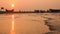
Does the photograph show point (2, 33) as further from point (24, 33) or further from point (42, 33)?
Result: point (42, 33)

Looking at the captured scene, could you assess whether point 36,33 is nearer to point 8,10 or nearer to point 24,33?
point 24,33

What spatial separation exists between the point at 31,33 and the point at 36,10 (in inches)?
2890

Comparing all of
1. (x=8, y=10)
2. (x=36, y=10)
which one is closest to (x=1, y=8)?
(x=8, y=10)

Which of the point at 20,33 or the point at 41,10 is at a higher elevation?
the point at 20,33

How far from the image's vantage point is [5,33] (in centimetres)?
1314

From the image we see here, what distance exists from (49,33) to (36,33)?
0.88 metres

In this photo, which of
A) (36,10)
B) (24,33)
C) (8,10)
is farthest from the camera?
(36,10)

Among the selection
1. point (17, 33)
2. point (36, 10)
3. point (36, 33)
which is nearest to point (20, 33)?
point (17, 33)

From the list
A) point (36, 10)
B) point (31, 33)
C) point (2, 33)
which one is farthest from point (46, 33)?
point (36, 10)

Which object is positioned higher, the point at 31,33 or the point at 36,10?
the point at 31,33

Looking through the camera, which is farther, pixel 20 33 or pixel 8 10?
pixel 8 10

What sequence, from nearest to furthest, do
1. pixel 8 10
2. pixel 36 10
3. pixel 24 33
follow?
1. pixel 24 33
2. pixel 8 10
3. pixel 36 10

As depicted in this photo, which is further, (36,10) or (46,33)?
(36,10)

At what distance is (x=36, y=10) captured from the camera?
86.1m
